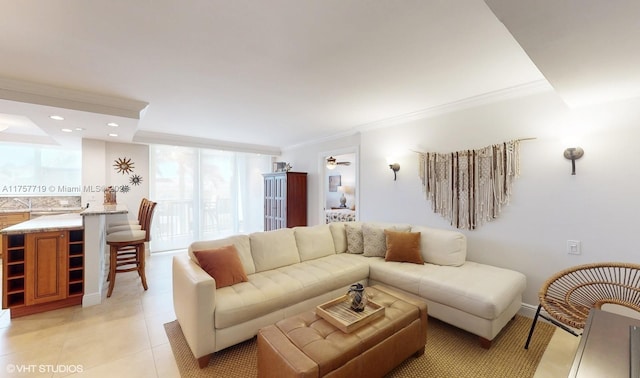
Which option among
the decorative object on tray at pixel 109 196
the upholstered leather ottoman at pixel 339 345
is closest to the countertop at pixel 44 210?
the decorative object on tray at pixel 109 196

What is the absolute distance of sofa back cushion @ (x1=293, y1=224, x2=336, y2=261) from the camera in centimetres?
317

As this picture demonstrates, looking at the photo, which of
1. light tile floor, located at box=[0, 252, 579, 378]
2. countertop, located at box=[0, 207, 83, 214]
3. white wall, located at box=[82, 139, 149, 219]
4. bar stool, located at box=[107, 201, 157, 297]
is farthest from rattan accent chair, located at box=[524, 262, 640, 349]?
countertop, located at box=[0, 207, 83, 214]

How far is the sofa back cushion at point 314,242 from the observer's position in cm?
317

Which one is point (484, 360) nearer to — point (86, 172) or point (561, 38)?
point (561, 38)

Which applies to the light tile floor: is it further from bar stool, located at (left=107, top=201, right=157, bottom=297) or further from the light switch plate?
the light switch plate

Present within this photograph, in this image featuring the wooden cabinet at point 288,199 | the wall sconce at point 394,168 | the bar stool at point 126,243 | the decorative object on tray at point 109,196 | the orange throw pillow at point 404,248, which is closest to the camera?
the orange throw pillow at point 404,248

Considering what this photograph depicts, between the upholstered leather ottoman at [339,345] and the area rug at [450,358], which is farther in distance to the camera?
the area rug at [450,358]

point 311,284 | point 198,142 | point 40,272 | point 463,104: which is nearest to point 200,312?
point 311,284

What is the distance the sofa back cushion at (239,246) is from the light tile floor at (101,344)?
82cm

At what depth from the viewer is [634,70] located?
1.67 m

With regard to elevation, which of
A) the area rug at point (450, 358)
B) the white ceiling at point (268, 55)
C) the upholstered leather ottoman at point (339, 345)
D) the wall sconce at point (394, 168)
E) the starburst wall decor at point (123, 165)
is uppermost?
the white ceiling at point (268, 55)

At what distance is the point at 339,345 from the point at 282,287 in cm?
92

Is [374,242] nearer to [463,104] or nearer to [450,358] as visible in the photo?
[450,358]

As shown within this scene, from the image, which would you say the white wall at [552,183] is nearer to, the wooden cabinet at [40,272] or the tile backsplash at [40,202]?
the wooden cabinet at [40,272]
